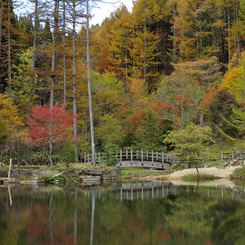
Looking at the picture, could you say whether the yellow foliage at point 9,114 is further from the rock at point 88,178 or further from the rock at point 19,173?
the rock at point 88,178

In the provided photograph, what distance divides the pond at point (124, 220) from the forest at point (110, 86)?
9.85m

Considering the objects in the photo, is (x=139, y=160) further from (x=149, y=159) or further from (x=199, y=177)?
(x=199, y=177)

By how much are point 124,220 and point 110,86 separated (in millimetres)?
25586

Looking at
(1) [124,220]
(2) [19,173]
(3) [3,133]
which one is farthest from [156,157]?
(1) [124,220]

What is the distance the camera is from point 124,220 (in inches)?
290

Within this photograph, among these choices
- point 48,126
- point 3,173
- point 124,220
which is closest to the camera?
point 124,220

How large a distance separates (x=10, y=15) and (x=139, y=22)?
874 inches

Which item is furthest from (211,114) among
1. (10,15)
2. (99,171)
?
(10,15)

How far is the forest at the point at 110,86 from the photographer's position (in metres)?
21.5

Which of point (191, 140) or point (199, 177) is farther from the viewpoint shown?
point (191, 140)

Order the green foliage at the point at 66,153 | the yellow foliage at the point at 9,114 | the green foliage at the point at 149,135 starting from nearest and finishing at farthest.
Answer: the green foliage at the point at 66,153, the yellow foliage at the point at 9,114, the green foliage at the point at 149,135

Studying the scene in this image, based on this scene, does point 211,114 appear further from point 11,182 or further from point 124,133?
point 11,182

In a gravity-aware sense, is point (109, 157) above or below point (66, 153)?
below

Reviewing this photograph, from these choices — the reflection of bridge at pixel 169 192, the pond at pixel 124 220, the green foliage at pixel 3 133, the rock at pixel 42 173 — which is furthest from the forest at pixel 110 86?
the pond at pixel 124 220
